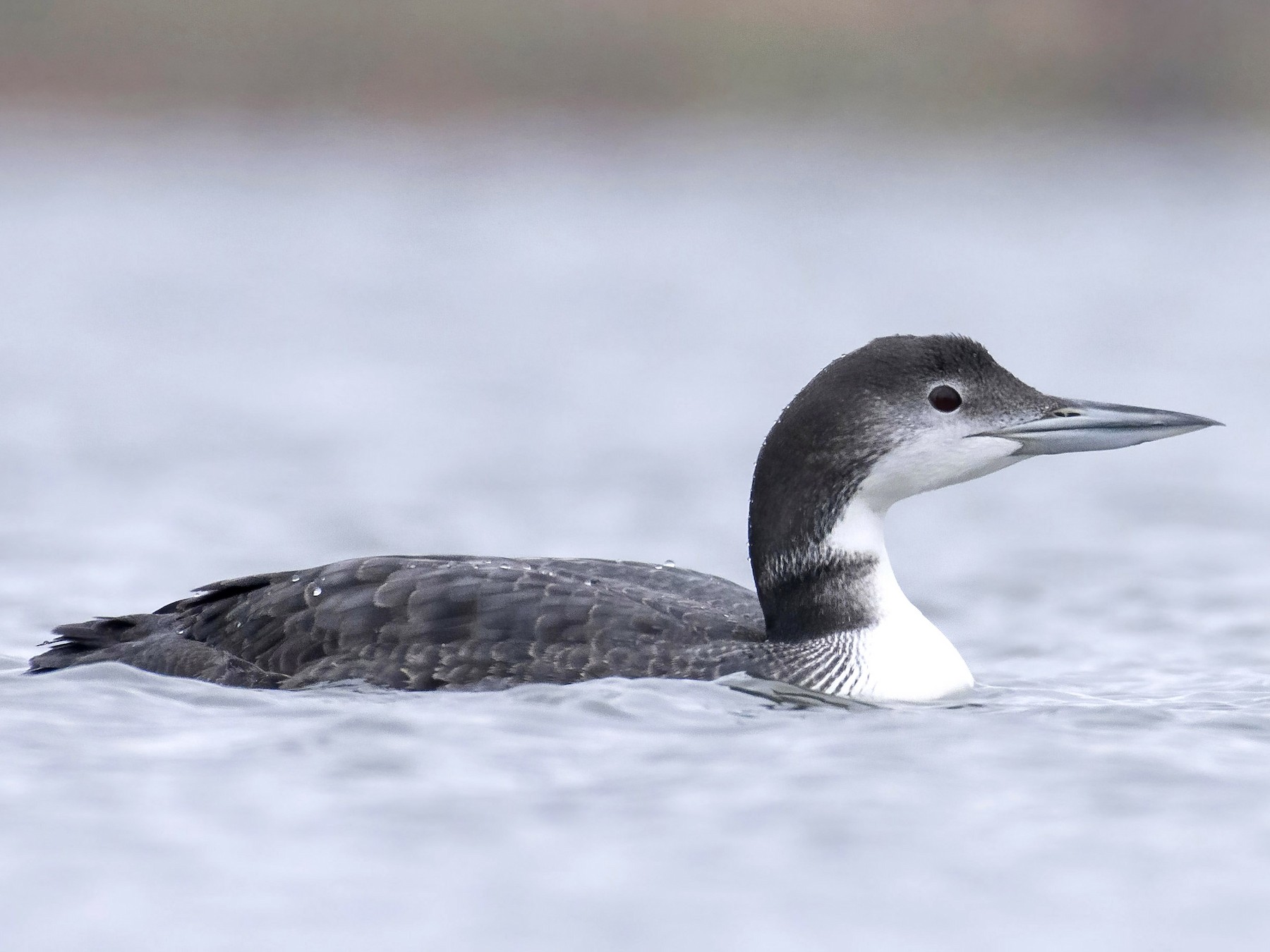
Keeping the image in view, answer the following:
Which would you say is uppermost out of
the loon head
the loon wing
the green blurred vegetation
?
the green blurred vegetation

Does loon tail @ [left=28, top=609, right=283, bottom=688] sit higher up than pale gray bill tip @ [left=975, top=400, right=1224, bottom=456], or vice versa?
pale gray bill tip @ [left=975, top=400, right=1224, bottom=456]

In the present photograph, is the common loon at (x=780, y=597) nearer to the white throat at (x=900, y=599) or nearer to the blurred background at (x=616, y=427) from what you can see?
the white throat at (x=900, y=599)

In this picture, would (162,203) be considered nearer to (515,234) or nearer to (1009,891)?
(515,234)

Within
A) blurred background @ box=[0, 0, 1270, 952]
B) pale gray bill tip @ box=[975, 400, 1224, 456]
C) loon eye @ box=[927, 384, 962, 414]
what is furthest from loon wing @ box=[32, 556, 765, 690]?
pale gray bill tip @ box=[975, 400, 1224, 456]

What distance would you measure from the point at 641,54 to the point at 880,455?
932 inches

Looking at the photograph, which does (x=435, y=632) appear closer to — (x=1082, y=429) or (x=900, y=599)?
(x=900, y=599)

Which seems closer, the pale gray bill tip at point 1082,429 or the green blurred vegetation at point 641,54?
the pale gray bill tip at point 1082,429

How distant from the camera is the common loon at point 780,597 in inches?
233

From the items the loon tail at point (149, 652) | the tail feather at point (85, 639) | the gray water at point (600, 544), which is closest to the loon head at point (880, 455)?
the gray water at point (600, 544)

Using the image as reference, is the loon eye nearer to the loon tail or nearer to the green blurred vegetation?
the loon tail

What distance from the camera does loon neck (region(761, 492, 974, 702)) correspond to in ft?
19.8

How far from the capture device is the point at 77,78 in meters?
27.3

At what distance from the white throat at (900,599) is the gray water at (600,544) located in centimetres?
22

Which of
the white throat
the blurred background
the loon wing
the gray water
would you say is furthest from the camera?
the white throat
